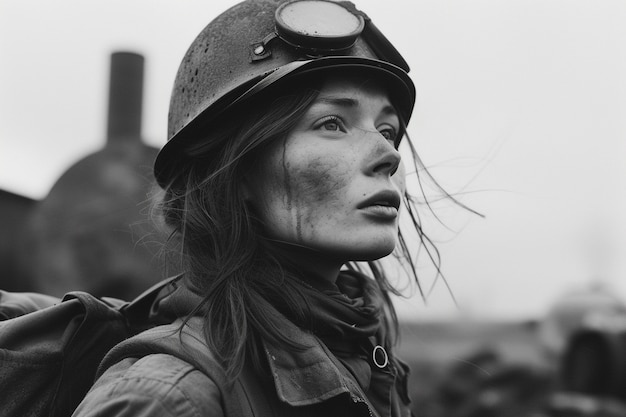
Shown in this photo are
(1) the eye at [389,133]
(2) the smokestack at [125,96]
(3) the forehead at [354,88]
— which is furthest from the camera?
(2) the smokestack at [125,96]

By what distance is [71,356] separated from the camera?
6.76 ft

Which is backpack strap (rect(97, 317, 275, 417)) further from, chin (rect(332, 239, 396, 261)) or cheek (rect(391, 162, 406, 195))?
cheek (rect(391, 162, 406, 195))

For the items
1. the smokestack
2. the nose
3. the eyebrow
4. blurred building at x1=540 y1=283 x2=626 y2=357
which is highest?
the eyebrow

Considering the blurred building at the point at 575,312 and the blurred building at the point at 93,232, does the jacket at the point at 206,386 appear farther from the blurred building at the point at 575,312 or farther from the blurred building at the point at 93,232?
the blurred building at the point at 575,312

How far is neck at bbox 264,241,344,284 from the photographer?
7.08 feet

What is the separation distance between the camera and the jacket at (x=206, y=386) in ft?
5.55

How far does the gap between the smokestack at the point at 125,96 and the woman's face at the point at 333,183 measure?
6863mm

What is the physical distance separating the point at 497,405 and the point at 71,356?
8.09m

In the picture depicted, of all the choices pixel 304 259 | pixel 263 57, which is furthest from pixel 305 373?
pixel 263 57

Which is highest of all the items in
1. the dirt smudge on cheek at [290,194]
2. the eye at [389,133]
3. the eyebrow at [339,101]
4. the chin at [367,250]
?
the eyebrow at [339,101]

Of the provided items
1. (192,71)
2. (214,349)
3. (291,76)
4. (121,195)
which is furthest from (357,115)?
(121,195)

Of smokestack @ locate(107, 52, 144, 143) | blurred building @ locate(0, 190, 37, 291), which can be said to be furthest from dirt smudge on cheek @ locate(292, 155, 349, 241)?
smokestack @ locate(107, 52, 144, 143)

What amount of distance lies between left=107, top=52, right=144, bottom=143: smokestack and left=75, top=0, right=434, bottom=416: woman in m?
6.64

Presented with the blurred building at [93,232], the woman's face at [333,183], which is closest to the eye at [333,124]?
the woman's face at [333,183]
